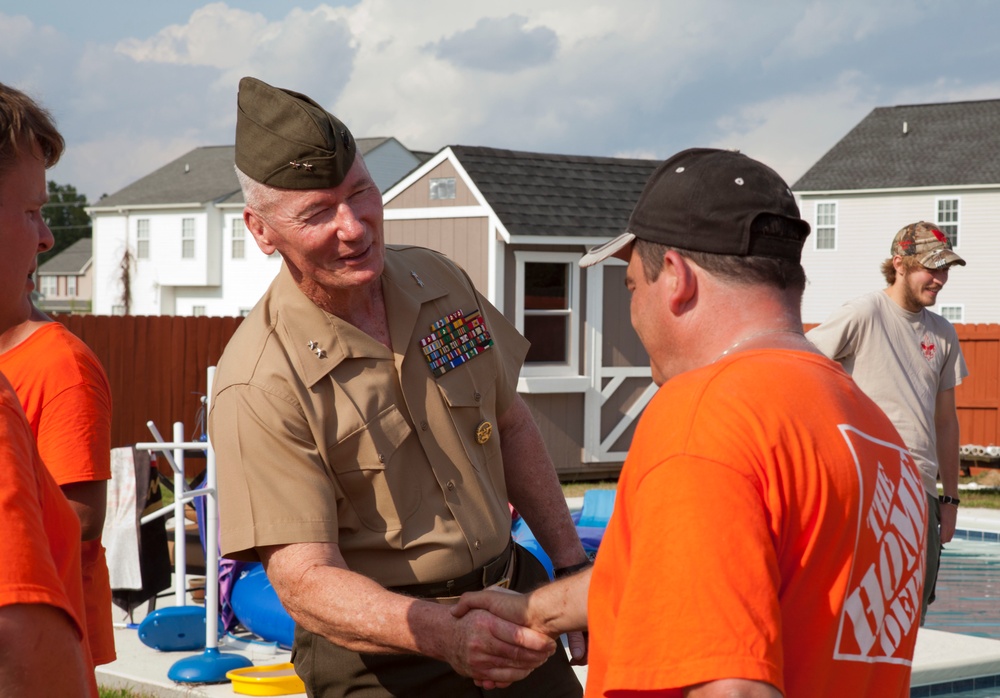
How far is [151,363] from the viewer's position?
15.7 m

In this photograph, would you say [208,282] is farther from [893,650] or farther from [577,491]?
[893,650]

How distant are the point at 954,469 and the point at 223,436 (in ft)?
16.6

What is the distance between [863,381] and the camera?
6.12m

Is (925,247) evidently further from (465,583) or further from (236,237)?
(236,237)

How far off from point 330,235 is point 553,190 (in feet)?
45.0


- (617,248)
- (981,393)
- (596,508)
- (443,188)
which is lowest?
(596,508)

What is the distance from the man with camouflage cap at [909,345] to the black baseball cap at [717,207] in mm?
4234

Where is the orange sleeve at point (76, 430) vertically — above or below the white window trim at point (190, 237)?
below

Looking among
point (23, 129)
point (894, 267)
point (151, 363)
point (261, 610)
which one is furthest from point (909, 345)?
point (151, 363)

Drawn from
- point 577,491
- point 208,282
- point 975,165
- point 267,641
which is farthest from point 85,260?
point 267,641

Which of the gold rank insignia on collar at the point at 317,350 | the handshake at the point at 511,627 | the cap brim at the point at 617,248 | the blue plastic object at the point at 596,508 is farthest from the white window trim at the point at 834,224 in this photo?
the handshake at the point at 511,627

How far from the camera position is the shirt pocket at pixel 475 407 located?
3.10 metres

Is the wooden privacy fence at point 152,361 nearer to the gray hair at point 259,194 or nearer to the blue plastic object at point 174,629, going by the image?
the blue plastic object at point 174,629

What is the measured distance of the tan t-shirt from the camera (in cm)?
603
